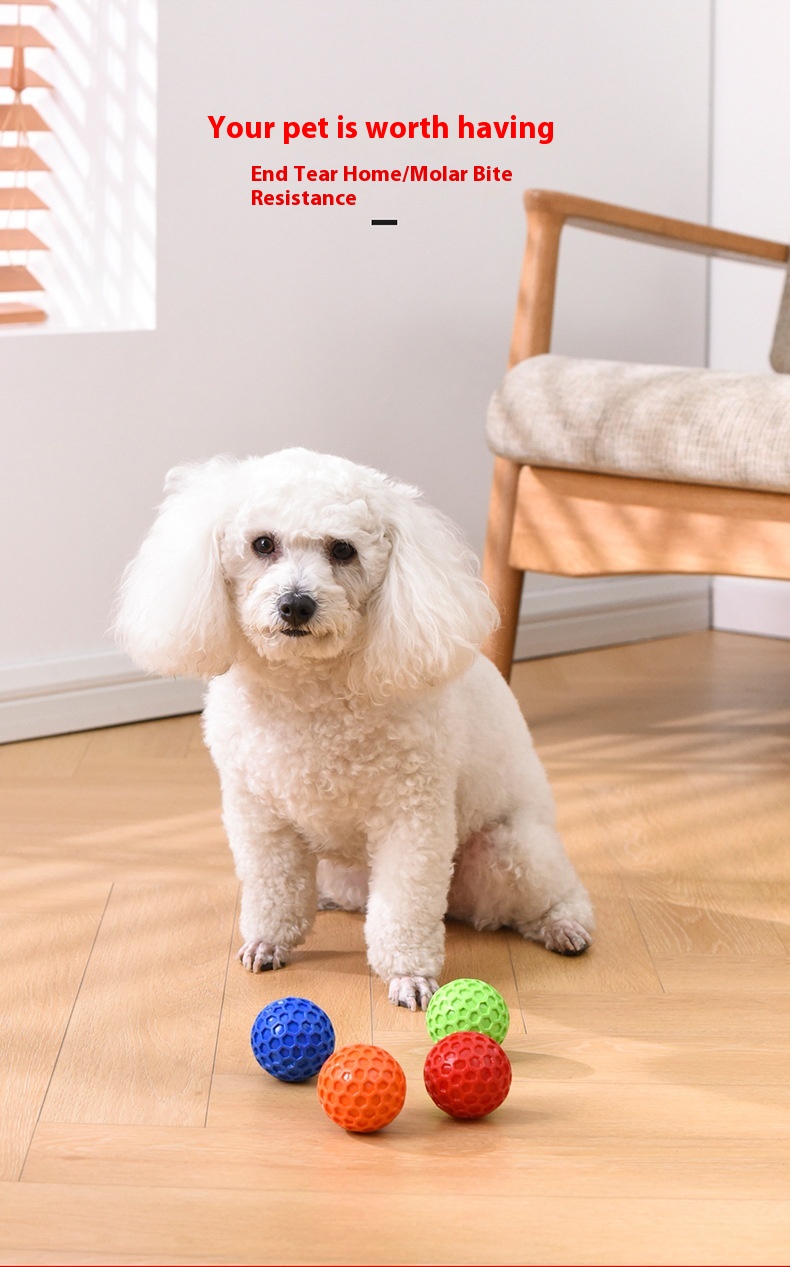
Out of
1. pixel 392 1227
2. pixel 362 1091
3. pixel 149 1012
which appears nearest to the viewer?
pixel 392 1227

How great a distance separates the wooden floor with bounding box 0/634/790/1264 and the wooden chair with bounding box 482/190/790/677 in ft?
1.04

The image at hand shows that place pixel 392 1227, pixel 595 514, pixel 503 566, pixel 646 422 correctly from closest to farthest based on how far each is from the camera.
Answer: pixel 392 1227 < pixel 646 422 < pixel 595 514 < pixel 503 566

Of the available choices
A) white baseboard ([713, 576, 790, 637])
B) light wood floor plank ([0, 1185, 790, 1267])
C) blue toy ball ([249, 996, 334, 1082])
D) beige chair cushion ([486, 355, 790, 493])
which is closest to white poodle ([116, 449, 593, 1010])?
blue toy ball ([249, 996, 334, 1082])

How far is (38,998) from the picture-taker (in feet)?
4.63

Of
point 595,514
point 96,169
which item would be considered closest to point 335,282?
point 96,169

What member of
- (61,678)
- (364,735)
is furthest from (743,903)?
(61,678)

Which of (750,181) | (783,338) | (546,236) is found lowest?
(783,338)

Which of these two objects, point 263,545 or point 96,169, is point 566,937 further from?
point 96,169

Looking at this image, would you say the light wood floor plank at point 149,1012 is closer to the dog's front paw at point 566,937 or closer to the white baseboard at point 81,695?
the dog's front paw at point 566,937

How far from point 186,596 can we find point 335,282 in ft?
4.23

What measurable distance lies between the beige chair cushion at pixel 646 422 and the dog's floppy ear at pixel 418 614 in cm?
70

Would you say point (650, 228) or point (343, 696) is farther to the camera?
point (650, 228)

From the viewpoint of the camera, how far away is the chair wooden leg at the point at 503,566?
7.33ft

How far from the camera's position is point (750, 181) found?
2.95 meters
